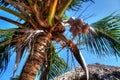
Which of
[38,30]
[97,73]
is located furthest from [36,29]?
[97,73]

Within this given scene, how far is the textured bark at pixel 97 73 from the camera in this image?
285 inches

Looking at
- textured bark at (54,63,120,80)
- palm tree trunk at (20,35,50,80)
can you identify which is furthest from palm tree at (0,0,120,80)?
textured bark at (54,63,120,80)

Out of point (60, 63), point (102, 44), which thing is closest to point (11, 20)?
point (102, 44)

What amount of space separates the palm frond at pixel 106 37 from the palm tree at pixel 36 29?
0.67 meters

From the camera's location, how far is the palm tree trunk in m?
4.66

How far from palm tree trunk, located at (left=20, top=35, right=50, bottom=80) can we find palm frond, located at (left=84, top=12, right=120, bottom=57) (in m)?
0.80

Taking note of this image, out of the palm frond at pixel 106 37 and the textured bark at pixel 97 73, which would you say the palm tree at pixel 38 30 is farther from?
the textured bark at pixel 97 73

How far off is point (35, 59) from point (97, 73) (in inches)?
117

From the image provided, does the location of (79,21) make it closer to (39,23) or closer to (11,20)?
(39,23)

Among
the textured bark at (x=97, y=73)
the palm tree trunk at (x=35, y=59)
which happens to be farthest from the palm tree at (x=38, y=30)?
the textured bark at (x=97, y=73)

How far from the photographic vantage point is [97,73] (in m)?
7.38

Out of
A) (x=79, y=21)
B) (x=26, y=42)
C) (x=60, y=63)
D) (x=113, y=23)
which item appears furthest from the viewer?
(x=60, y=63)

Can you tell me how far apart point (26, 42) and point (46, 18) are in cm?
48

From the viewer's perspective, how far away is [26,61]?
15.9 ft
